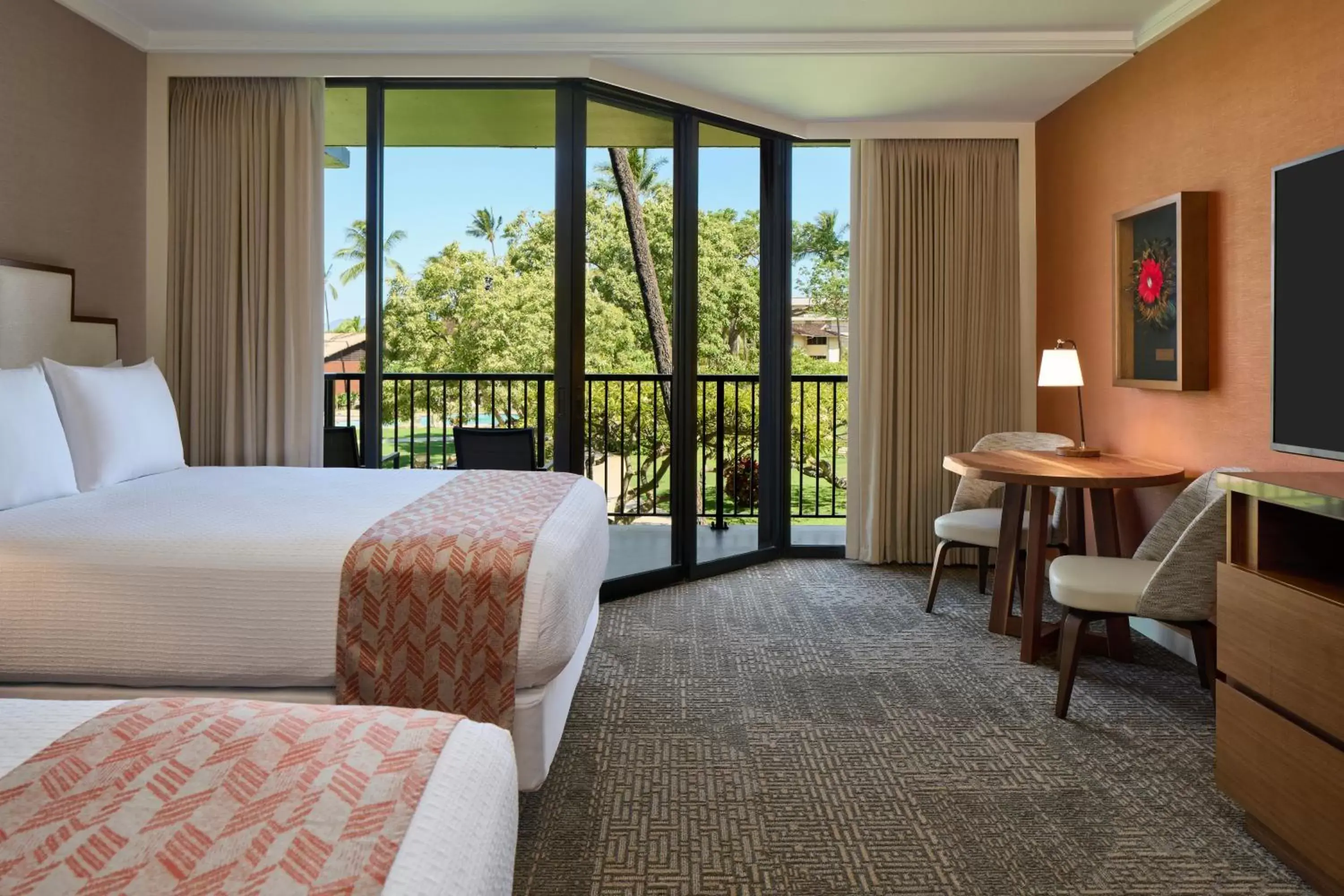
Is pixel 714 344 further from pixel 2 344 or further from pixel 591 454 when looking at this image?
pixel 2 344

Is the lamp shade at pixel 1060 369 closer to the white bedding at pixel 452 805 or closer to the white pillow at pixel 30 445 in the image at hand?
the white bedding at pixel 452 805

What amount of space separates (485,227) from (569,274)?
74cm

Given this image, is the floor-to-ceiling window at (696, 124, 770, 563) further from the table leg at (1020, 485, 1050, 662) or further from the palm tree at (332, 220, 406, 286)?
the table leg at (1020, 485, 1050, 662)

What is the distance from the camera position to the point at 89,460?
9.95ft

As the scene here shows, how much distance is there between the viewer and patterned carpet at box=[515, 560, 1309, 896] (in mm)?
2014

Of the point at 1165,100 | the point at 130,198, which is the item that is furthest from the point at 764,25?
the point at 130,198

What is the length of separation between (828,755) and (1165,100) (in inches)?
121

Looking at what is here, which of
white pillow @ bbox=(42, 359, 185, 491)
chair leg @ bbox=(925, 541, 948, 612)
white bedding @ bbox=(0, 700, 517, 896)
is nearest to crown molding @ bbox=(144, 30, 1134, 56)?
white pillow @ bbox=(42, 359, 185, 491)

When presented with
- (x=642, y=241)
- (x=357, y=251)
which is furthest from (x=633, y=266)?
(x=357, y=251)

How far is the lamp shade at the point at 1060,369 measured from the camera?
4082 mm

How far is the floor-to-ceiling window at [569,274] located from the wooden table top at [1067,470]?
1502mm

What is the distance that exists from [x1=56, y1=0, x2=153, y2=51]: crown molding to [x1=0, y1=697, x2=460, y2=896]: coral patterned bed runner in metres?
3.73

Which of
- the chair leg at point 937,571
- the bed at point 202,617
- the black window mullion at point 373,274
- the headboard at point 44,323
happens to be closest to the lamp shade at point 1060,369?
the chair leg at point 937,571

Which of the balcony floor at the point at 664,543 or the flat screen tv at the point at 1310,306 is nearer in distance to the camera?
the flat screen tv at the point at 1310,306
